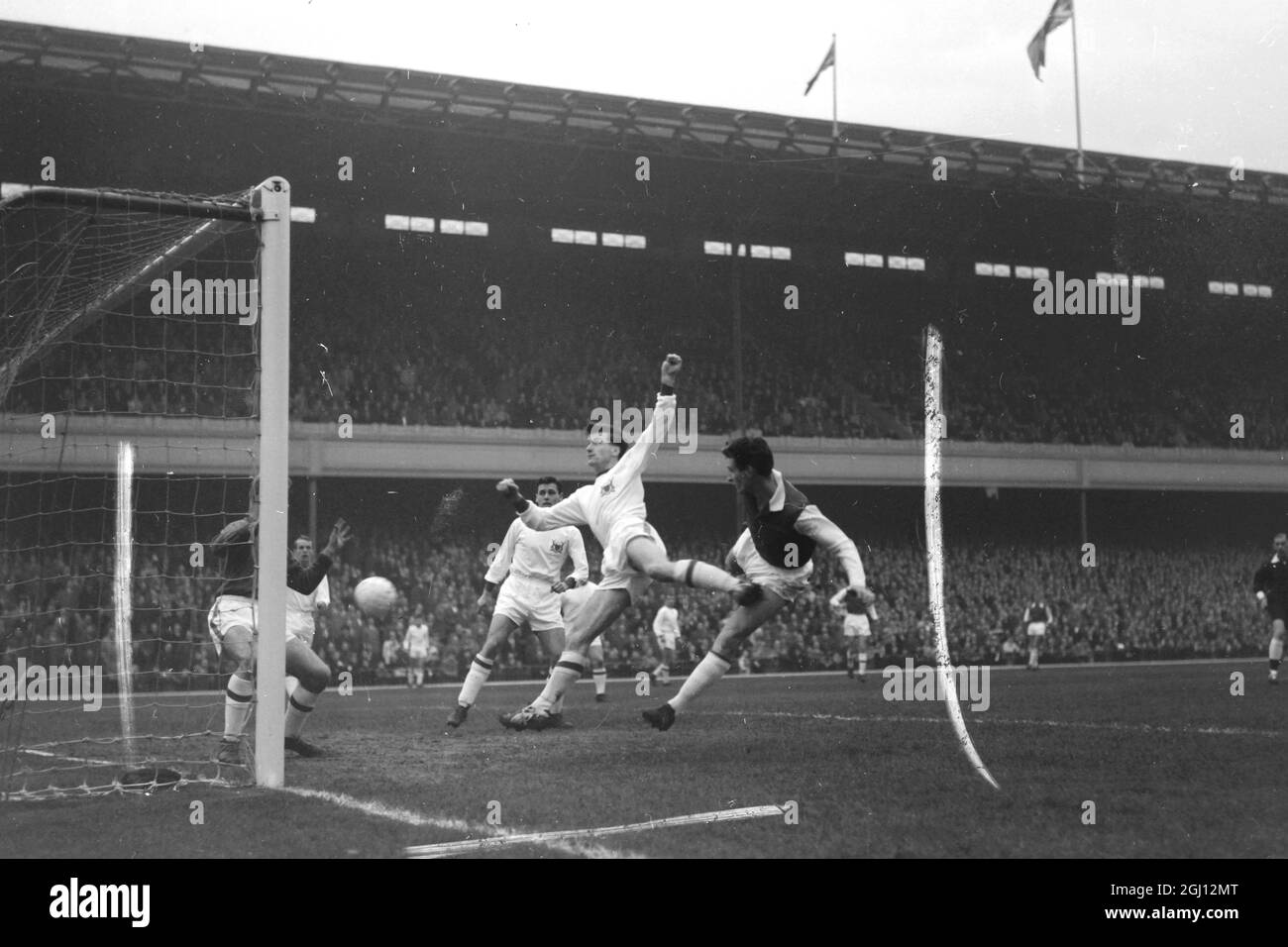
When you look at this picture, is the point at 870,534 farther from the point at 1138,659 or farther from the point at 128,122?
the point at 128,122

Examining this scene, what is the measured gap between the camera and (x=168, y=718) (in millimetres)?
14344

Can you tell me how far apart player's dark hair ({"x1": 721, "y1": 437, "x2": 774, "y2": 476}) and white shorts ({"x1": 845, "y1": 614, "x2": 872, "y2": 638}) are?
13.6 meters

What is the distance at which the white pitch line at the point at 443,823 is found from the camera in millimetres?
5711

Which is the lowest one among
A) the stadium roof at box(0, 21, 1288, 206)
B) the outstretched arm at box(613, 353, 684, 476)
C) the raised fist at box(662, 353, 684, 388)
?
the outstretched arm at box(613, 353, 684, 476)

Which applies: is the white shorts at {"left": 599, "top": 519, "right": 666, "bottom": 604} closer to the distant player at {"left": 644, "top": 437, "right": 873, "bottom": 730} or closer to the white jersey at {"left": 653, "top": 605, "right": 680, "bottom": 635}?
the distant player at {"left": 644, "top": 437, "right": 873, "bottom": 730}

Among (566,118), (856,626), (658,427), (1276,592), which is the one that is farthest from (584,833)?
(566,118)

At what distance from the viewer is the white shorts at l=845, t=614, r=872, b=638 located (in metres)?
21.9

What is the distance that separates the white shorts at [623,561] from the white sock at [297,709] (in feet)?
7.77

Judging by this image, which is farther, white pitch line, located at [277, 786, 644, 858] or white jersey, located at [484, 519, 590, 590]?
white jersey, located at [484, 519, 590, 590]

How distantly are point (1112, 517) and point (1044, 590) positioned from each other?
2321mm

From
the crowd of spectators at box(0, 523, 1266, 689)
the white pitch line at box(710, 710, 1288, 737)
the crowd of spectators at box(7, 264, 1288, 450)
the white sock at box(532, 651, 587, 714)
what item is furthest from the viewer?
the crowd of spectators at box(7, 264, 1288, 450)

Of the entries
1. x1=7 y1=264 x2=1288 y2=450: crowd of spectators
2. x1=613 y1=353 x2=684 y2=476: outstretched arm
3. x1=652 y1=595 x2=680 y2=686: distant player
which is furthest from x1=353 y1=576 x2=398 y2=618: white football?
x1=7 y1=264 x2=1288 y2=450: crowd of spectators

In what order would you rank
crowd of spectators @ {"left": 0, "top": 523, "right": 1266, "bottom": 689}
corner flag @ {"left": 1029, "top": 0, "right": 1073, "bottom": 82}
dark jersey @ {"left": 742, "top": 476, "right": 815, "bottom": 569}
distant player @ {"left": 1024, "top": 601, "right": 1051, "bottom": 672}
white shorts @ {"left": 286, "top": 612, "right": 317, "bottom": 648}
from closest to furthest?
dark jersey @ {"left": 742, "top": 476, "right": 815, "bottom": 569}, white shorts @ {"left": 286, "top": 612, "right": 317, "bottom": 648}, corner flag @ {"left": 1029, "top": 0, "right": 1073, "bottom": 82}, crowd of spectators @ {"left": 0, "top": 523, "right": 1266, "bottom": 689}, distant player @ {"left": 1024, "top": 601, "right": 1051, "bottom": 672}

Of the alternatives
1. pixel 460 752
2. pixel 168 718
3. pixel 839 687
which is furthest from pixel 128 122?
pixel 460 752
